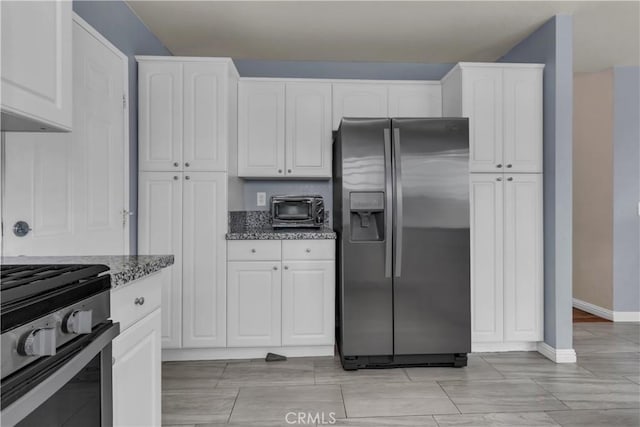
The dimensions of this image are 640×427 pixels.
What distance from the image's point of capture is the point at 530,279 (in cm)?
305

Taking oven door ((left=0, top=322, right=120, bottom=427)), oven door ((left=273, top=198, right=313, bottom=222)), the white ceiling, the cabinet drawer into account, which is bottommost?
oven door ((left=0, top=322, right=120, bottom=427))

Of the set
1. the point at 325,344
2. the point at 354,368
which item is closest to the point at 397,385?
the point at 354,368

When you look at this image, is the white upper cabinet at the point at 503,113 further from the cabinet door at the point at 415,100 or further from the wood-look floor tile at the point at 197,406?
the wood-look floor tile at the point at 197,406

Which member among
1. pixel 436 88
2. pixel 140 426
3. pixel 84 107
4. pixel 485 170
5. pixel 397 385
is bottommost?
pixel 397 385

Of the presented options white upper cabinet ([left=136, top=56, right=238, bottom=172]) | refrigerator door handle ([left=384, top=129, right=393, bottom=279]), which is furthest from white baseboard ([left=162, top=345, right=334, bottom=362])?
white upper cabinet ([left=136, top=56, right=238, bottom=172])

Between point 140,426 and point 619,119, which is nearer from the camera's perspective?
point 140,426

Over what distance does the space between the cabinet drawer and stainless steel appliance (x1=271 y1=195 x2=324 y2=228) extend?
14.6 inches

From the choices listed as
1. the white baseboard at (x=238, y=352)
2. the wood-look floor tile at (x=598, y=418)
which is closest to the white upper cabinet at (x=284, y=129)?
the white baseboard at (x=238, y=352)

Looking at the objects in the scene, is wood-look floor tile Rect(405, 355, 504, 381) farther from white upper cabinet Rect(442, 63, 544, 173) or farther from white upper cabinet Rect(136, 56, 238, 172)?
white upper cabinet Rect(136, 56, 238, 172)

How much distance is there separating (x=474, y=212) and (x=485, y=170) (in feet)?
1.10

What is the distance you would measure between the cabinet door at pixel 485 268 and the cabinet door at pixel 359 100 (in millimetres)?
1035

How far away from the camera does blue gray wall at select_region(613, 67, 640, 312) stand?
4055 mm

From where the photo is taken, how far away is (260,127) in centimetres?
339

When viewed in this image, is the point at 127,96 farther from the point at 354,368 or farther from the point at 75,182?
the point at 354,368
